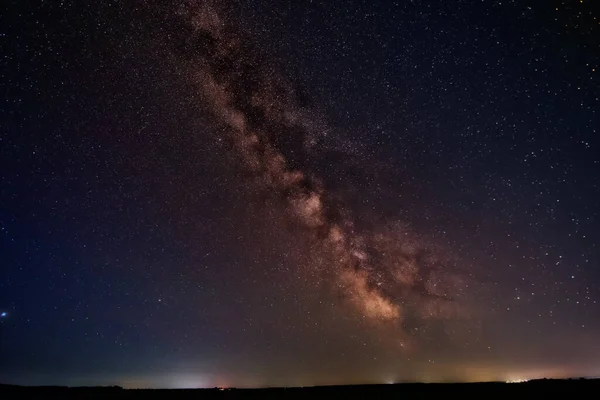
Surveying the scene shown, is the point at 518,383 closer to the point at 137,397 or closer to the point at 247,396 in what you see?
the point at 247,396

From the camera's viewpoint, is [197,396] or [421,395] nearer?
[421,395]

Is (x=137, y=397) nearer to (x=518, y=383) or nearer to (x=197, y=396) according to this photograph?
(x=197, y=396)

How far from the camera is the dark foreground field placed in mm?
7316

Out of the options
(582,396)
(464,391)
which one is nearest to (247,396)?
(464,391)

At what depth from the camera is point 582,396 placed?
22.9ft

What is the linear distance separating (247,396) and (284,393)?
793 mm

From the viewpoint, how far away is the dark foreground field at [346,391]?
7316 millimetres

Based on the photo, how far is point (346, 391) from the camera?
8180 millimetres

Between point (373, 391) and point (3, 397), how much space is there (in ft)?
26.6

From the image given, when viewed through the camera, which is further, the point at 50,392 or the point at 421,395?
the point at 50,392

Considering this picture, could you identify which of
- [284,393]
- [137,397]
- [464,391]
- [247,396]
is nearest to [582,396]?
[464,391]

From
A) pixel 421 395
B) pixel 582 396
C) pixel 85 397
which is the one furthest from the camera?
pixel 85 397

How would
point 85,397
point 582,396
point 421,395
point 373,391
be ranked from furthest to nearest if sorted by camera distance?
point 85,397
point 373,391
point 421,395
point 582,396

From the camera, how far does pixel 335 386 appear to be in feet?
→ 27.6
